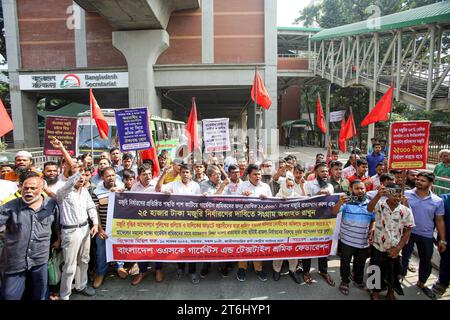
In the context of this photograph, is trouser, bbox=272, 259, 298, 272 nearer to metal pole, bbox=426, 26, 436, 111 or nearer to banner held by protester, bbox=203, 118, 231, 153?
banner held by protester, bbox=203, 118, 231, 153

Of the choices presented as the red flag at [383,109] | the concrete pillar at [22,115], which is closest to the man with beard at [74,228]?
the red flag at [383,109]

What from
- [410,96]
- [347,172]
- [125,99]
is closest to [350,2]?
[410,96]

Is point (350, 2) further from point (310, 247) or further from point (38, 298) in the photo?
point (38, 298)

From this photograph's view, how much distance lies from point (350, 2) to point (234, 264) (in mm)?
28705

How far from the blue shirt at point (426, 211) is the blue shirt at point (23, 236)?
4.30 m

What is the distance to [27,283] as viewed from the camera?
9.21ft

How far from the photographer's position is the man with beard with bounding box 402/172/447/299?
3.45m

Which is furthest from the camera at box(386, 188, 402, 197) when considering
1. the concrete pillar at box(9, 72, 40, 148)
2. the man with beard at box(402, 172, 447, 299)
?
the concrete pillar at box(9, 72, 40, 148)

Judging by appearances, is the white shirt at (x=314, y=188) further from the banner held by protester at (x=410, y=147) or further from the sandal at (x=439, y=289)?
the sandal at (x=439, y=289)

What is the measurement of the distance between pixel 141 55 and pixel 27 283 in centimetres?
1377

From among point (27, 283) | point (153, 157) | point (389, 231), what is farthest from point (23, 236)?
point (389, 231)

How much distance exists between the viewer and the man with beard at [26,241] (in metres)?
2.62

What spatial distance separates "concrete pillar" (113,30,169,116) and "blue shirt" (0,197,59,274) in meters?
12.7
